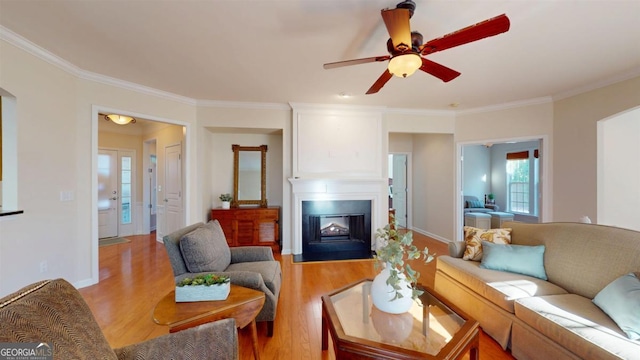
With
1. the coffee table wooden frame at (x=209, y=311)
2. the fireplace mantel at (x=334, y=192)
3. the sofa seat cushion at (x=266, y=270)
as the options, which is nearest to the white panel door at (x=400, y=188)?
the fireplace mantel at (x=334, y=192)

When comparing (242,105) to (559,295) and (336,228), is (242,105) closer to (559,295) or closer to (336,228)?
(336,228)

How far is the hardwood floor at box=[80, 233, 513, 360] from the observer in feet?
6.40

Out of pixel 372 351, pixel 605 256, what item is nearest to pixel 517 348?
pixel 605 256

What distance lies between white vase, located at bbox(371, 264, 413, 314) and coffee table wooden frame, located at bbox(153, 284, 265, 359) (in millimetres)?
775

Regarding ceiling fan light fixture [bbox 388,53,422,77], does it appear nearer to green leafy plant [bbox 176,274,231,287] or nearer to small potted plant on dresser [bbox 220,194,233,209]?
green leafy plant [bbox 176,274,231,287]

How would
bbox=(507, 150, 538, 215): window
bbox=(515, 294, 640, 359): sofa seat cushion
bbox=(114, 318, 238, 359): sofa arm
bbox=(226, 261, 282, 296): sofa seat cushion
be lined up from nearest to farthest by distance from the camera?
bbox=(114, 318, 238, 359): sofa arm < bbox=(515, 294, 640, 359): sofa seat cushion < bbox=(226, 261, 282, 296): sofa seat cushion < bbox=(507, 150, 538, 215): window

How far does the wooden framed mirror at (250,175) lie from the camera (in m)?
4.77

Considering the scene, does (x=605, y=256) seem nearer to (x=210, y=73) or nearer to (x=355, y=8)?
(x=355, y=8)

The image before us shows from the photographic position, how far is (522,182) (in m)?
7.32

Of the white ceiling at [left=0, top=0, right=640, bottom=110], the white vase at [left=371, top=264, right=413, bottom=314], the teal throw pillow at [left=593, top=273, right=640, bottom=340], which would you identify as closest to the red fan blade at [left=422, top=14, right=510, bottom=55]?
the white ceiling at [left=0, top=0, right=640, bottom=110]

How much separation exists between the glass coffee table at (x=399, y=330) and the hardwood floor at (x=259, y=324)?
36 cm

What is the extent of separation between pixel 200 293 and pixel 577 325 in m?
2.28

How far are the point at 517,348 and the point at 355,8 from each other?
2698mm

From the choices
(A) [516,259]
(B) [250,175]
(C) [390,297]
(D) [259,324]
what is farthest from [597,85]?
(B) [250,175]
